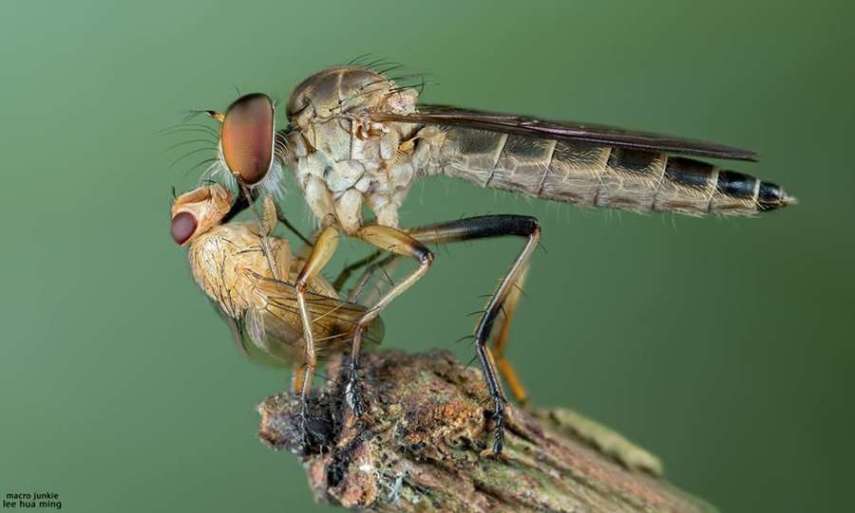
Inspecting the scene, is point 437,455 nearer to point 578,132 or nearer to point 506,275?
point 506,275

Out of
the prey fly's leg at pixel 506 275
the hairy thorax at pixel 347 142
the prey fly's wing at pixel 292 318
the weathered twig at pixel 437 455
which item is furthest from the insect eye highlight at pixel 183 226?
the prey fly's leg at pixel 506 275

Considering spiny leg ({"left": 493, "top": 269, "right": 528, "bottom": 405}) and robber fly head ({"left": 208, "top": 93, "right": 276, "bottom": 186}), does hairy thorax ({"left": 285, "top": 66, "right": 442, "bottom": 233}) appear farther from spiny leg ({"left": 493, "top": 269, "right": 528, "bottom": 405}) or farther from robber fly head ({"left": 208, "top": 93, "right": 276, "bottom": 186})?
spiny leg ({"left": 493, "top": 269, "right": 528, "bottom": 405})

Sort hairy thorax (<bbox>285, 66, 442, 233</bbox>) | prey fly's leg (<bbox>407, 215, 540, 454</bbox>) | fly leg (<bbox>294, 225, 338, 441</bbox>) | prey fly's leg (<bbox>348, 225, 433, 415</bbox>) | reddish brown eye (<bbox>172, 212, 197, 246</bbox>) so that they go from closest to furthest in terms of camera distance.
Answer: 1. fly leg (<bbox>294, 225, 338, 441</bbox>)
2. prey fly's leg (<bbox>348, 225, 433, 415</bbox>)
3. reddish brown eye (<bbox>172, 212, 197, 246</bbox>)
4. prey fly's leg (<bbox>407, 215, 540, 454</bbox>)
5. hairy thorax (<bbox>285, 66, 442, 233</bbox>)

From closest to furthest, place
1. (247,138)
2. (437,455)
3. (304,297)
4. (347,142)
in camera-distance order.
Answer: (437,455), (304,297), (247,138), (347,142)

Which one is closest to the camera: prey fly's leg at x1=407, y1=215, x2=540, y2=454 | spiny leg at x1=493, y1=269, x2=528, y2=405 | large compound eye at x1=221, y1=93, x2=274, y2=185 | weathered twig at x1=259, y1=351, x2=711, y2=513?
weathered twig at x1=259, y1=351, x2=711, y2=513

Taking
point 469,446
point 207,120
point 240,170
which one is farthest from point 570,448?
point 207,120

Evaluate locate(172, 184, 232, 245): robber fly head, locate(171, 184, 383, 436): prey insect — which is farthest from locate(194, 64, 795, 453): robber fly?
locate(172, 184, 232, 245): robber fly head

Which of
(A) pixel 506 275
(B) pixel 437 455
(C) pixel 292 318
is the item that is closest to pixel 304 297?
(C) pixel 292 318
